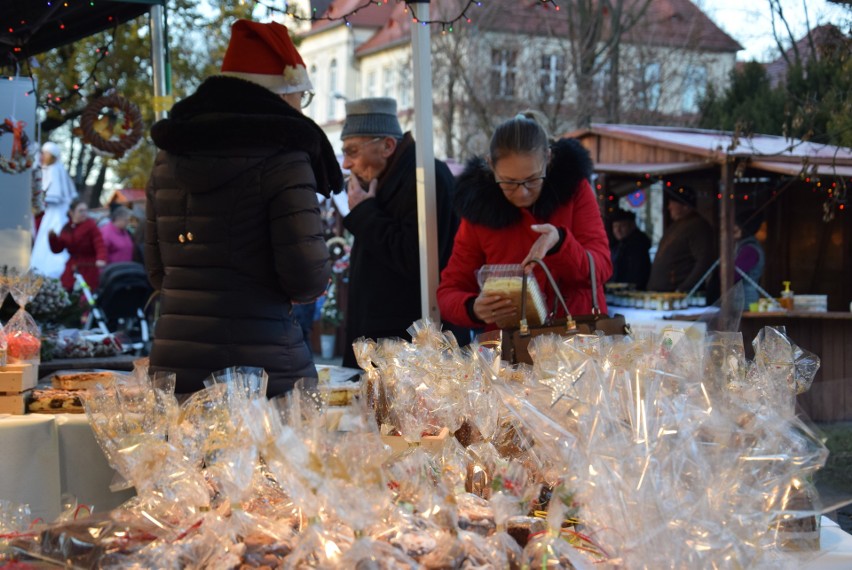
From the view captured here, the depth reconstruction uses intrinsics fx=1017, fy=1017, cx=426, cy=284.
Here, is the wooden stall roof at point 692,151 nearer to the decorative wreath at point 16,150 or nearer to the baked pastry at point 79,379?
the decorative wreath at point 16,150

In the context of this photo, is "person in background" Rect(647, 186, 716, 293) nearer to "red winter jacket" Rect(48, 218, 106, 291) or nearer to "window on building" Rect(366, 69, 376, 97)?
"red winter jacket" Rect(48, 218, 106, 291)

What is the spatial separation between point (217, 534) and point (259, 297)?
168cm

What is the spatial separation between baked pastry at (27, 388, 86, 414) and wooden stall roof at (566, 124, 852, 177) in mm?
6005

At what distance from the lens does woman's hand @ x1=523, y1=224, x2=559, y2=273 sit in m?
3.63

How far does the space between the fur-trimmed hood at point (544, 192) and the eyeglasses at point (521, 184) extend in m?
0.10

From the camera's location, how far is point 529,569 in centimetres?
178

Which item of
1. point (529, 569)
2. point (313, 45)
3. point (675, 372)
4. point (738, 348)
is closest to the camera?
point (529, 569)

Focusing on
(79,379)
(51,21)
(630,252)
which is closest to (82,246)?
(51,21)

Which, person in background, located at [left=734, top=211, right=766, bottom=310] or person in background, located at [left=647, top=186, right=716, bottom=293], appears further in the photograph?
person in background, located at [left=734, top=211, right=766, bottom=310]

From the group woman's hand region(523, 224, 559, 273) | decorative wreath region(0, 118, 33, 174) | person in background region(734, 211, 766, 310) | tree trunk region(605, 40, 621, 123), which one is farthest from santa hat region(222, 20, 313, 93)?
tree trunk region(605, 40, 621, 123)

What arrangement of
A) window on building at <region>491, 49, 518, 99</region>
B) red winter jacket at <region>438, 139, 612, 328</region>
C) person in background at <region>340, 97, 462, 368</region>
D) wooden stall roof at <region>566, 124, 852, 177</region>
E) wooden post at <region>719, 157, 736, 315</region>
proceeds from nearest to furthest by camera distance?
1. red winter jacket at <region>438, 139, 612, 328</region>
2. person in background at <region>340, 97, 462, 368</region>
3. wooden stall roof at <region>566, 124, 852, 177</region>
4. wooden post at <region>719, 157, 736, 315</region>
5. window on building at <region>491, 49, 518, 99</region>

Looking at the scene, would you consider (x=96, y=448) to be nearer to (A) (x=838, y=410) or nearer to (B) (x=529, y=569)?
(B) (x=529, y=569)

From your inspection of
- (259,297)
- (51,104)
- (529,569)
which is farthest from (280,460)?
(51,104)

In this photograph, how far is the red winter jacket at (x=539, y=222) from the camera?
3.92 meters
